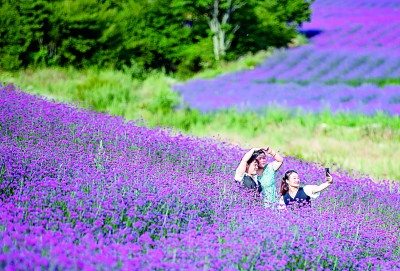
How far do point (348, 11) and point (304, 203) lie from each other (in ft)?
79.5

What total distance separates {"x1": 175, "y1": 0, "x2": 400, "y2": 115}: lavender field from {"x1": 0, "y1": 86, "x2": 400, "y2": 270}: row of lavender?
559 cm

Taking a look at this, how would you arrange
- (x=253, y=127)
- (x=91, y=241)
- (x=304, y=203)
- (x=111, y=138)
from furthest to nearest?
(x=253, y=127)
(x=111, y=138)
(x=304, y=203)
(x=91, y=241)

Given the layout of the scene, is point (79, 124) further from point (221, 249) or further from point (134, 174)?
point (221, 249)

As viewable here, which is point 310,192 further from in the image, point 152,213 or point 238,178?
point 152,213

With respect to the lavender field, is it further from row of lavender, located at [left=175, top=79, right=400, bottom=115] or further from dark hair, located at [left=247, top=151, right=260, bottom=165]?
dark hair, located at [left=247, top=151, right=260, bottom=165]

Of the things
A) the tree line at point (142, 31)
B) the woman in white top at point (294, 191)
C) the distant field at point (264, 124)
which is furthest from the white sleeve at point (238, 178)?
the tree line at point (142, 31)

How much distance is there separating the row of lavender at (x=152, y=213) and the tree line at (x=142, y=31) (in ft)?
30.0

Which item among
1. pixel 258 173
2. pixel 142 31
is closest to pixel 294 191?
pixel 258 173

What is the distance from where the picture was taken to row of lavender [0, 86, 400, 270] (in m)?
2.50

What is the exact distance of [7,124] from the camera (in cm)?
496

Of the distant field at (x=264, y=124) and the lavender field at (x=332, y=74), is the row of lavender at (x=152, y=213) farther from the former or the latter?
the lavender field at (x=332, y=74)

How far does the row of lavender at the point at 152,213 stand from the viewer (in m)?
2.50

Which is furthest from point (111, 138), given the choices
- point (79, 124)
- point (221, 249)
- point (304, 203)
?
point (221, 249)

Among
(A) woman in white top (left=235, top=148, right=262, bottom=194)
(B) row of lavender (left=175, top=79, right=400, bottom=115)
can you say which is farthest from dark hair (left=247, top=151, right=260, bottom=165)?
(B) row of lavender (left=175, top=79, right=400, bottom=115)
